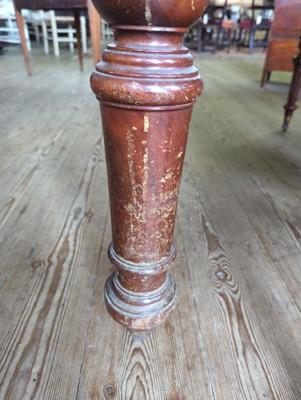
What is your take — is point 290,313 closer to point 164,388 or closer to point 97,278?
point 164,388

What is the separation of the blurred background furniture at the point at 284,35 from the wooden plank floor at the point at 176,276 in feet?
3.87

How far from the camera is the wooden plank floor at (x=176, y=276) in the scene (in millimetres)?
566

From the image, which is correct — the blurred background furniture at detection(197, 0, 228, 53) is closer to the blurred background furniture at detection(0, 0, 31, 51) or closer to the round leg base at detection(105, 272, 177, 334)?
the blurred background furniture at detection(0, 0, 31, 51)

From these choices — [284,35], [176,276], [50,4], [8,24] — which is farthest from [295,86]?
[8,24]

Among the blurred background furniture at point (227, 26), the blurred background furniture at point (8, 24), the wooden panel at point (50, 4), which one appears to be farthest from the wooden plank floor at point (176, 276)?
the blurred background furniture at point (227, 26)

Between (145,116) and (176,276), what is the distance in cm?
50

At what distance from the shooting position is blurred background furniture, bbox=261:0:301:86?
2.21m

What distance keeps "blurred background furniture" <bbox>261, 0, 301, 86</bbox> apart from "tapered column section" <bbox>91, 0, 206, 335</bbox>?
2.24 m

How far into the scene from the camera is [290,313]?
704 millimetres

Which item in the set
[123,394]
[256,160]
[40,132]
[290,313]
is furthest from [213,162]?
[123,394]

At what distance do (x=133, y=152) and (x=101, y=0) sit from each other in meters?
0.20

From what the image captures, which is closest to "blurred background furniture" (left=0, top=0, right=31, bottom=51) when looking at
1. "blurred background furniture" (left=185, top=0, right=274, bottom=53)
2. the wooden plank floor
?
"blurred background furniture" (left=185, top=0, right=274, bottom=53)

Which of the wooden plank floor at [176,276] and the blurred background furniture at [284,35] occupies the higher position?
the blurred background furniture at [284,35]

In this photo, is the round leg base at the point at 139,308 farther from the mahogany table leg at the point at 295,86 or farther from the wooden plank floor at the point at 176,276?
the mahogany table leg at the point at 295,86
